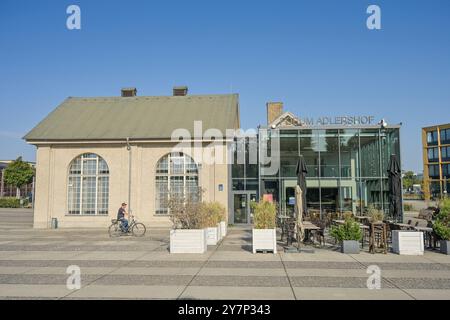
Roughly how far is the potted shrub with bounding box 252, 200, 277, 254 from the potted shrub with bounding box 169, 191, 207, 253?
174 cm

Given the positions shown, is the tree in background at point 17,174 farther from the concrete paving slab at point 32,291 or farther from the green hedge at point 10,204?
the concrete paving slab at point 32,291

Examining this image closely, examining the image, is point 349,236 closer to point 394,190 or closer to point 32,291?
point 394,190

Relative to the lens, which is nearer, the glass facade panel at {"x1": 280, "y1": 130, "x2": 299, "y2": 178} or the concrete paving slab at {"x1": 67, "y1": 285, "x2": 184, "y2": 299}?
the concrete paving slab at {"x1": 67, "y1": 285, "x2": 184, "y2": 299}

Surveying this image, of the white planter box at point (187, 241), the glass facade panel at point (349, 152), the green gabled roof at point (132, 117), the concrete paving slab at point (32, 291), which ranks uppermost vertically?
the green gabled roof at point (132, 117)

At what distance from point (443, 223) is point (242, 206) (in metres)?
13.1

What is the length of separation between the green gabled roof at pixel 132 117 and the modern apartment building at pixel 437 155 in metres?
68.9

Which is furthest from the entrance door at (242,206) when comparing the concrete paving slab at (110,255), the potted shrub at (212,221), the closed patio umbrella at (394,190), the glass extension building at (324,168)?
the concrete paving slab at (110,255)

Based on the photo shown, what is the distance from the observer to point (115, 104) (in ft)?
89.4

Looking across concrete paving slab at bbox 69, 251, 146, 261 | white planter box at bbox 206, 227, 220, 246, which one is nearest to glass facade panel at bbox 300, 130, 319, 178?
white planter box at bbox 206, 227, 220, 246

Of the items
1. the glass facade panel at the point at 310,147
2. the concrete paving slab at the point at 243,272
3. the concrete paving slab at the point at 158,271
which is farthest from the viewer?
the glass facade panel at the point at 310,147

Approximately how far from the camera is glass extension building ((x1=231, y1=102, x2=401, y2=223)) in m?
23.8

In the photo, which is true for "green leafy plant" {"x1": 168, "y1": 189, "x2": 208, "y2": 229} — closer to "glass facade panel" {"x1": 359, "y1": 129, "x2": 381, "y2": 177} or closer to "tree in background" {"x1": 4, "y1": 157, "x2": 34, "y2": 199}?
"glass facade panel" {"x1": 359, "y1": 129, "x2": 381, "y2": 177}

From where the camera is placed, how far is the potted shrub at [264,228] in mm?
12359

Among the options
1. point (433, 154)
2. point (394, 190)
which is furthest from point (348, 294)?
point (433, 154)
